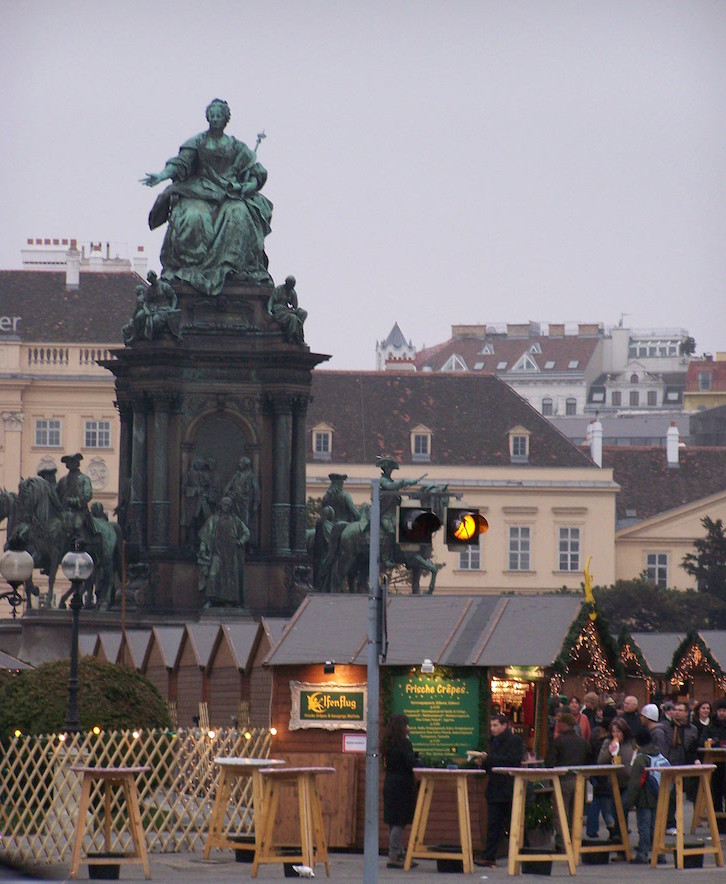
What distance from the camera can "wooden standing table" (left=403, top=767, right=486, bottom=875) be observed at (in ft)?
74.7

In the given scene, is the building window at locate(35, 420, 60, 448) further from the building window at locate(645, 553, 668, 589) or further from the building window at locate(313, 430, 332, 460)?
the building window at locate(645, 553, 668, 589)

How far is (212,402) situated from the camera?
1817 inches

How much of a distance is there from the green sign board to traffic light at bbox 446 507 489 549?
2609 mm

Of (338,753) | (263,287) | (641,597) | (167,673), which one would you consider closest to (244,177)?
(263,287)

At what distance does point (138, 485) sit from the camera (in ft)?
151

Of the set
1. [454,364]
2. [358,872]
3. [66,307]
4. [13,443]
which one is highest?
[454,364]

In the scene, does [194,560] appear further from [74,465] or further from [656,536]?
[656,536]

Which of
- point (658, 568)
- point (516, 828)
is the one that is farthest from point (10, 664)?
point (658, 568)

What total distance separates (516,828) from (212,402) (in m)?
24.4

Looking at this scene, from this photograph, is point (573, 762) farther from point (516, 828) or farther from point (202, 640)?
point (202, 640)

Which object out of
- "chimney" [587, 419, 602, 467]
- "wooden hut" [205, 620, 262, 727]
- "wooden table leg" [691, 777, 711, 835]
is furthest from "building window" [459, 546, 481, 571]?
"wooden table leg" [691, 777, 711, 835]

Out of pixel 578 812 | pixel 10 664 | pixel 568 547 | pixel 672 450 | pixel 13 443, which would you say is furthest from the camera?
pixel 672 450

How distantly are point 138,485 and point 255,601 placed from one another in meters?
2.83

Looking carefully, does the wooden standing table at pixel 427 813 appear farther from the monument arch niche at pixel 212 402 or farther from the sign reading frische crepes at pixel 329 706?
the monument arch niche at pixel 212 402
